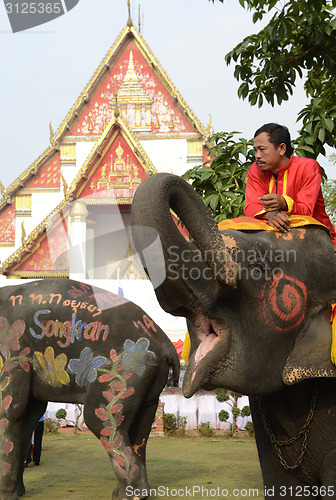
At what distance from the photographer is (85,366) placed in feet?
16.3

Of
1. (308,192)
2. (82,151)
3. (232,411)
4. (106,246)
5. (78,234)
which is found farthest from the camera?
(82,151)

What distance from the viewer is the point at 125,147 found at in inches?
604

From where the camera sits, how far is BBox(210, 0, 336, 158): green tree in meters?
4.76

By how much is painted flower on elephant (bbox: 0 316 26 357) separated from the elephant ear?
3589 mm

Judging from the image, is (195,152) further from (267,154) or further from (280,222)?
(280,222)

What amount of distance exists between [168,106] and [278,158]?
50.3 ft

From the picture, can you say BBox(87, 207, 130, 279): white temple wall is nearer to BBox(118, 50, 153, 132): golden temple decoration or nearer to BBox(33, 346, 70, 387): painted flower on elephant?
BBox(118, 50, 153, 132): golden temple decoration

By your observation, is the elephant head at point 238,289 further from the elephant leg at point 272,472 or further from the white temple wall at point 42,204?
the white temple wall at point 42,204

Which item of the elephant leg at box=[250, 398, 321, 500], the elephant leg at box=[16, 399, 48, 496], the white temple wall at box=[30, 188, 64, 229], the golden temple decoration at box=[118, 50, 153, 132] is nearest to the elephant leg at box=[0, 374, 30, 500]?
the elephant leg at box=[16, 399, 48, 496]

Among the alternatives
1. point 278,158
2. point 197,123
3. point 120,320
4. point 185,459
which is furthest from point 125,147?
point 278,158

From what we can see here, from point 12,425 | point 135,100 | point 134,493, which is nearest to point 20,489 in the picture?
point 12,425

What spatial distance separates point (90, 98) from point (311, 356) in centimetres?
1618

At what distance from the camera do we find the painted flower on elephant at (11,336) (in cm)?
508

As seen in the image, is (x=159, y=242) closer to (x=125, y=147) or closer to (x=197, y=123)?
(x=125, y=147)
